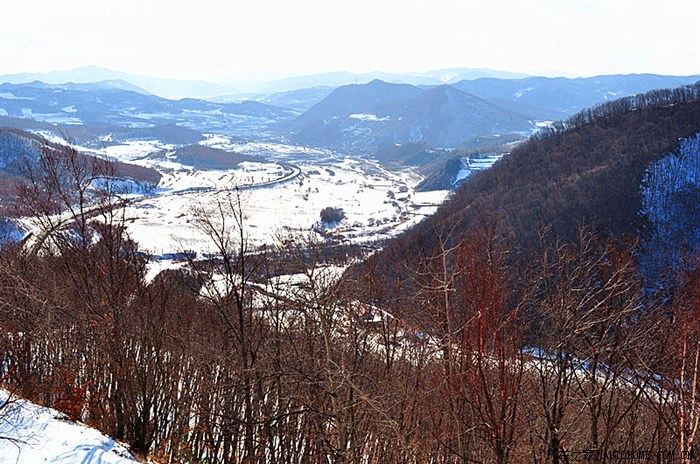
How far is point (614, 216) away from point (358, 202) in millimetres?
92825

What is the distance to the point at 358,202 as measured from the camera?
156 m

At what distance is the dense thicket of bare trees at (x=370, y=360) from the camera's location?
890 centimetres

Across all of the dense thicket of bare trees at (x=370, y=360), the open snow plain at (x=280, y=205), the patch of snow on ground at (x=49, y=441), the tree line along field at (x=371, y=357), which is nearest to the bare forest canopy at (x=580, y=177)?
the open snow plain at (x=280, y=205)

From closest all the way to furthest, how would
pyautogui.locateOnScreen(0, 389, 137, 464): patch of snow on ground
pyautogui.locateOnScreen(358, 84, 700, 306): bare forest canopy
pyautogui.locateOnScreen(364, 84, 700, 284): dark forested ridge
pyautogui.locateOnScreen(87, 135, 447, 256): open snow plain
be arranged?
pyautogui.locateOnScreen(0, 389, 137, 464): patch of snow on ground, pyautogui.locateOnScreen(358, 84, 700, 306): bare forest canopy, pyautogui.locateOnScreen(364, 84, 700, 284): dark forested ridge, pyautogui.locateOnScreen(87, 135, 447, 256): open snow plain

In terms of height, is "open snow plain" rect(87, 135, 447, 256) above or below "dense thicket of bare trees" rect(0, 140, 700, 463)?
below

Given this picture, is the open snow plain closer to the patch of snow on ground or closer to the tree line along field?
the tree line along field

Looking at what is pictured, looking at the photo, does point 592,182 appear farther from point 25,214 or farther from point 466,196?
point 25,214

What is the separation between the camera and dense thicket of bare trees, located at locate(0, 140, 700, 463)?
890cm

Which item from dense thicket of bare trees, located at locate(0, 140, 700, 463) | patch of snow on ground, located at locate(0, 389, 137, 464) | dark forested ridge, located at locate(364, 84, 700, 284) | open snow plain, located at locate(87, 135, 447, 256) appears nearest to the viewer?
dense thicket of bare trees, located at locate(0, 140, 700, 463)

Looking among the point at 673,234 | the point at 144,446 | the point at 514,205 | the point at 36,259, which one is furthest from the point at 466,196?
the point at 144,446

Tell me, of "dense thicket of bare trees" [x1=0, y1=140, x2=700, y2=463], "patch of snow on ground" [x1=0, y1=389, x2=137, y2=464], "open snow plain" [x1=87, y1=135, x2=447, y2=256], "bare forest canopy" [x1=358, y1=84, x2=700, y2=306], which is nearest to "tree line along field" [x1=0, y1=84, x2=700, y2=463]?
"dense thicket of bare trees" [x1=0, y1=140, x2=700, y2=463]

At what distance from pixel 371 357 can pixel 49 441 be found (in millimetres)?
8202

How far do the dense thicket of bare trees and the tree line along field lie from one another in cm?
8

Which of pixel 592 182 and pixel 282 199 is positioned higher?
pixel 592 182
